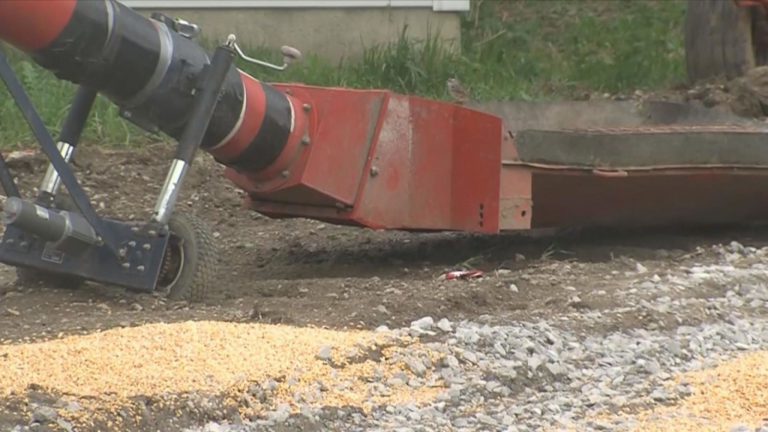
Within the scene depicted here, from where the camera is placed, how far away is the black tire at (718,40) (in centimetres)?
923

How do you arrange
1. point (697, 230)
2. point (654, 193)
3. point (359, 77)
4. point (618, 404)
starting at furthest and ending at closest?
point (359, 77) → point (697, 230) → point (654, 193) → point (618, 404)

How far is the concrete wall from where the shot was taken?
11.3 m

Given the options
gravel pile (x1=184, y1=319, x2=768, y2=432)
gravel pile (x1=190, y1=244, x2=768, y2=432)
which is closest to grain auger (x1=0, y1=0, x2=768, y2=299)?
gravel pile (x1=190, y1=244, x2=768, y2=432)

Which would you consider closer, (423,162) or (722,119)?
(423,162)

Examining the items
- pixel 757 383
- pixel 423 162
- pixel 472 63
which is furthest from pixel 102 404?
pixel 472 63

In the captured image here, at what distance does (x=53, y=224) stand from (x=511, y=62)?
7.30 m

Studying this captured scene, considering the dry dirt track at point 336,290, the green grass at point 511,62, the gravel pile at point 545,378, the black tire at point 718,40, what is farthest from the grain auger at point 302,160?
the green grass at point 511,62

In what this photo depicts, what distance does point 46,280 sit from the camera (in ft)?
19.1

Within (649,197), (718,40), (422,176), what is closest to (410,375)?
(422,176)

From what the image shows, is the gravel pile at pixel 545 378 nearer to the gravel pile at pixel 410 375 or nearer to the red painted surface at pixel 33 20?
the gravel pile at pixel 410 375

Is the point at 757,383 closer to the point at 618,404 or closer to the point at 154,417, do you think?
the point at 618,404

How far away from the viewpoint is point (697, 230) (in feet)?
25.1

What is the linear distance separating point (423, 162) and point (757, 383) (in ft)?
7.67

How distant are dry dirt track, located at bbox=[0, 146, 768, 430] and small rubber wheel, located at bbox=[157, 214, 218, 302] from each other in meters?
0.10
